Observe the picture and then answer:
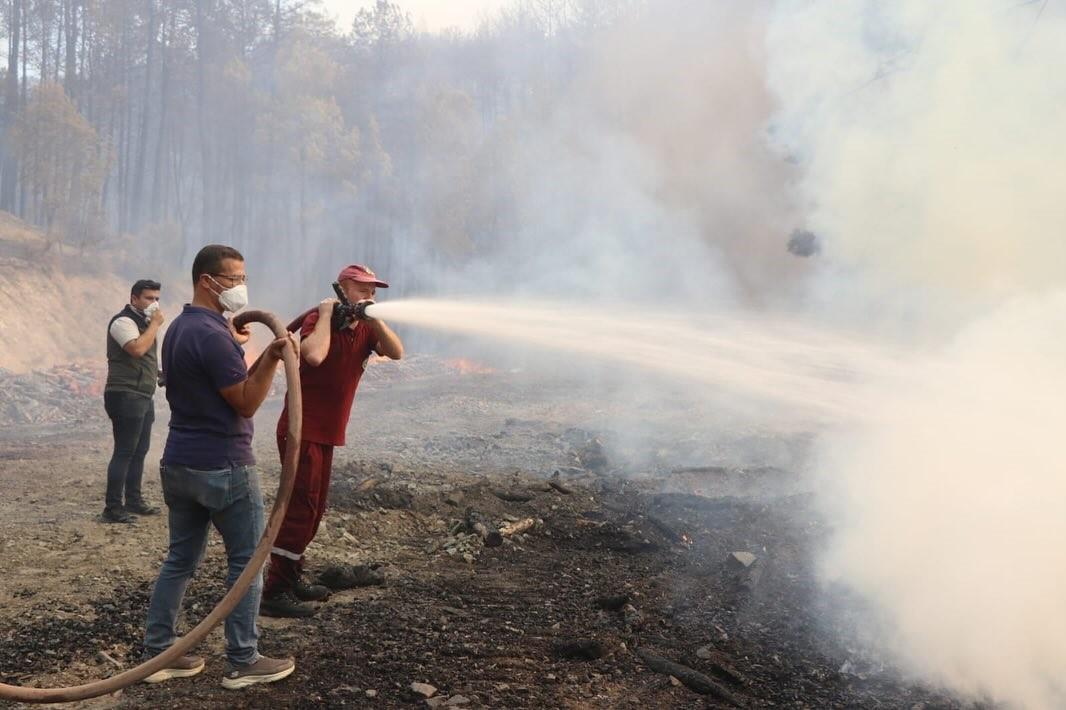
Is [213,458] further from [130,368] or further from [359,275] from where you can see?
[130,368]

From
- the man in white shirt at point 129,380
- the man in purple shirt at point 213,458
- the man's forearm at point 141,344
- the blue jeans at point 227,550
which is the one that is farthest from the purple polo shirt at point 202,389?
the man in white shirt at point 129,380

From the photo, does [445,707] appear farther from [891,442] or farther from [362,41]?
[362,41]

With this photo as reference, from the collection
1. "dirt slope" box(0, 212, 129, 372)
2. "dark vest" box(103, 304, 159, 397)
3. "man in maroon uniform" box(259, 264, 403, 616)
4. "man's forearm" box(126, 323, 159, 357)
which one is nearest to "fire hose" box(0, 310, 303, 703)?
"man in maroon uniform" box(259, 264, 403, 616)

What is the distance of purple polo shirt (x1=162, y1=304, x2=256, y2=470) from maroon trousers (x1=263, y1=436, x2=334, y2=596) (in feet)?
3.28

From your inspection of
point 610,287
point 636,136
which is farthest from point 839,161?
point 636,136

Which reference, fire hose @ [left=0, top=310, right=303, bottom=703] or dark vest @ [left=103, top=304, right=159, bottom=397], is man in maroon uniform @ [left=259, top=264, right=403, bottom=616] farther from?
dark vest @ [left=103, top=304, right=159, bottom=397]

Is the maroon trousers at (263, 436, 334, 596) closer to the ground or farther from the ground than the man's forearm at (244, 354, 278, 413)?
closer to the ground

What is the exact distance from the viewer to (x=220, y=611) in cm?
328

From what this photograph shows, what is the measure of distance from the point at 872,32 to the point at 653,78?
55.0ft

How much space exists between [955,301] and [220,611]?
835cm

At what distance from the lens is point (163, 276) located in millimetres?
26000

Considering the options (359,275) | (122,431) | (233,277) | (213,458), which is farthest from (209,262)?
(122,431)

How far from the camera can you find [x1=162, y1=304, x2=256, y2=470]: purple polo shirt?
3369 millimetres

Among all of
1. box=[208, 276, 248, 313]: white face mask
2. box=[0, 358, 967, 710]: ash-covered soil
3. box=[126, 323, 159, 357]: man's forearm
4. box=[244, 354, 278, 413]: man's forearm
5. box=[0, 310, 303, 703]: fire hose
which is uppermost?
box=[208, 276, 248, 313]: white face mask
